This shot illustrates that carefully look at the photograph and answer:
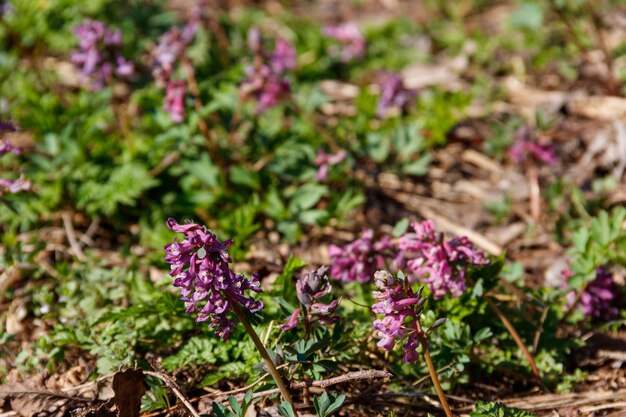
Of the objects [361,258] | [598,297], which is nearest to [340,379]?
[361,258]

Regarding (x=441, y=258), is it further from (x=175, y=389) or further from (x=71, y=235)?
(x=71, y=235)

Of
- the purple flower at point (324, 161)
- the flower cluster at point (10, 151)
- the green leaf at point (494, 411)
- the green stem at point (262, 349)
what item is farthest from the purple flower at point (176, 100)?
the green leaf at point (494, 411)

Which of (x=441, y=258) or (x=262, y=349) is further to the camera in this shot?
(x=441, y=258)

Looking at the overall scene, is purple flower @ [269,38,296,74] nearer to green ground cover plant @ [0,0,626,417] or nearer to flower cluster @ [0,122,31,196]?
green ground cover plant @ [0,0,626,417]

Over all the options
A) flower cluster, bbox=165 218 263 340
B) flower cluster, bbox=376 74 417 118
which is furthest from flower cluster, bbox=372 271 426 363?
flower cluster, bbox=376 74 417 118

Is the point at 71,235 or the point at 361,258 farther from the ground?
the point at 71,235

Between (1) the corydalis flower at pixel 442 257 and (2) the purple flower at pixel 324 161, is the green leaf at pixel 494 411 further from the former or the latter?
(2) the purple flower at pixel 324 161

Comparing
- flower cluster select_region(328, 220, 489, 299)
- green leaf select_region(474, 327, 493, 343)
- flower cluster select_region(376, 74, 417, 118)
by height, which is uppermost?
flower cluster select_region(376, 74, 417, 118)
